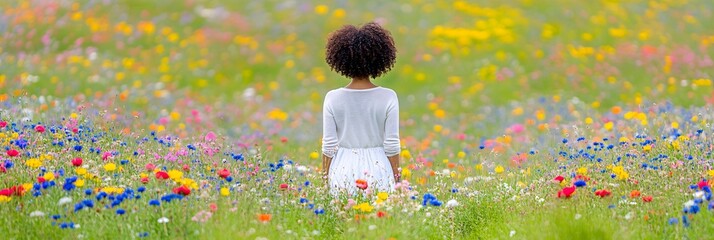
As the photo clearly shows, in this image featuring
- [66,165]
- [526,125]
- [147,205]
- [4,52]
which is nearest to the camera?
[147,205]

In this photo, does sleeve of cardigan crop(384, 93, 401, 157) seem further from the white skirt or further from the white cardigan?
the white skirt

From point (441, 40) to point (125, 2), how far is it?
22.4ft

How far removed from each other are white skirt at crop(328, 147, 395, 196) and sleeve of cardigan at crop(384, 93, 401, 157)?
0.12 m

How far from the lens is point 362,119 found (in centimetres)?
596

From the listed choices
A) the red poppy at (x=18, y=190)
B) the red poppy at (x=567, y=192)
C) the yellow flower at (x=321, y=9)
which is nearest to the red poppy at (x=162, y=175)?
the red poppy at (x=18, y=190)

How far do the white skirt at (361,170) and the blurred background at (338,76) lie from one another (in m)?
5.26

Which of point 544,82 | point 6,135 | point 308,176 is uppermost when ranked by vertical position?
point 6,135

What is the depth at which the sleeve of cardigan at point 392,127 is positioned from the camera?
232 inches

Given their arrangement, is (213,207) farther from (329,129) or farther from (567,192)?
(567,192)

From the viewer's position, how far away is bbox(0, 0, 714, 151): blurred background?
13.3 metres

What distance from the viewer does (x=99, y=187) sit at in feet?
A: 17.6

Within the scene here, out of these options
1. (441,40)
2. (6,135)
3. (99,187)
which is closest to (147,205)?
(99,187)

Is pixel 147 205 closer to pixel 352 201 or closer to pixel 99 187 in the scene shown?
pixel 99 187

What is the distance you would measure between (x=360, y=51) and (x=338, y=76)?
30.3 ft
